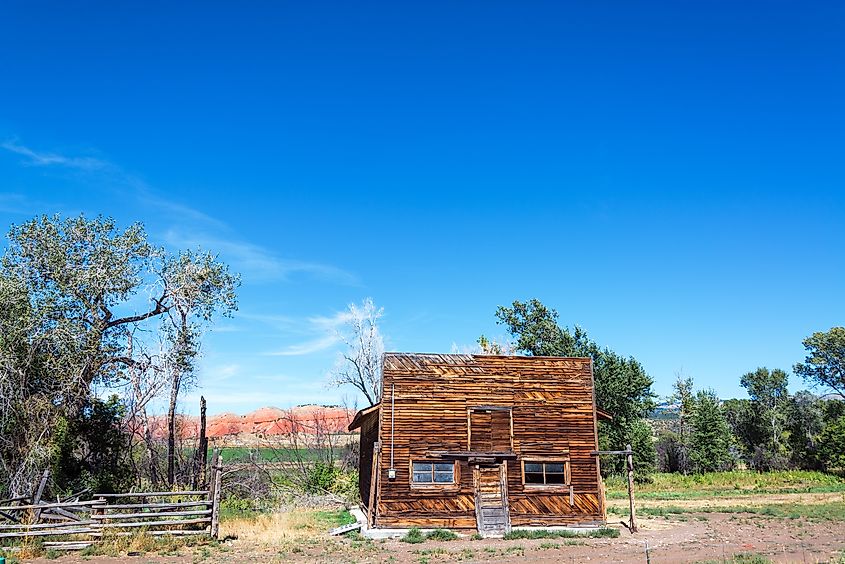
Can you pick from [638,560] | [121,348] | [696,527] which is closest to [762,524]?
[696,527]

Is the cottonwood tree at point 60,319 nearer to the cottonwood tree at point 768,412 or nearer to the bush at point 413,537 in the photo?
the bush at point 413,537

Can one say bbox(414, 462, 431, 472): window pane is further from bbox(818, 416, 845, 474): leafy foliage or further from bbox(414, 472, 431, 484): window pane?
bbox(818, 416, 845, 474): leafy foliage

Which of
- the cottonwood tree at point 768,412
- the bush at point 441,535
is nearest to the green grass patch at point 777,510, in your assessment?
the bush at point 441,535

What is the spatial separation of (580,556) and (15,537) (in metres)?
15.7

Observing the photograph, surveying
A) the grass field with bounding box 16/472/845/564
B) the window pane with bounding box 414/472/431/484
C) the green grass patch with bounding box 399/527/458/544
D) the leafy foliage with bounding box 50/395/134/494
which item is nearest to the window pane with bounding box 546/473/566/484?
the grass field with bounding box 16/472/845/564

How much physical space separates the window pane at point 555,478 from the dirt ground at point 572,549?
254cm

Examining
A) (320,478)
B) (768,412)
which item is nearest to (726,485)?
(768,412)

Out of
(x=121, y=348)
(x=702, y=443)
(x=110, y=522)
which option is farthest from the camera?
(x=702, y=443)

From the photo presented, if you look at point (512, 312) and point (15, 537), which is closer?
point (15, 537)

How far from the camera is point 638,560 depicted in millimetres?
16172

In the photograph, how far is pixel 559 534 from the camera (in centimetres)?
2117

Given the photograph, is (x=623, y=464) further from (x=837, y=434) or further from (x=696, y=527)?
(x=696, y=527)

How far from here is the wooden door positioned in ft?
71.4

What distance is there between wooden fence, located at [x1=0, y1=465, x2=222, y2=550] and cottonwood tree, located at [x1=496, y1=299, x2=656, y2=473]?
30.8 meters
